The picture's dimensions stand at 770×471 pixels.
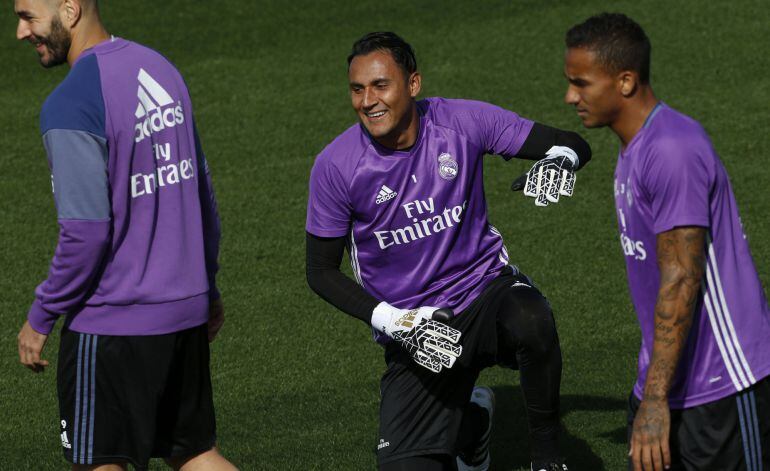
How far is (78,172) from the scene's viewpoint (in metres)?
4.74

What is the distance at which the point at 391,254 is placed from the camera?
5.86m

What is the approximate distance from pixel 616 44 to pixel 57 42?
2.01m

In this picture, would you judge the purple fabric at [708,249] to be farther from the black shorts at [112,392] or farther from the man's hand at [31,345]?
the man's hand at [31,345]

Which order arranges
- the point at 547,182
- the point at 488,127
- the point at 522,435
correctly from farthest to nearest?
1. the point at 522,435
2. the point at 488,127
3. the point at 547,182

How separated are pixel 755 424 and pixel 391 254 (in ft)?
6.38

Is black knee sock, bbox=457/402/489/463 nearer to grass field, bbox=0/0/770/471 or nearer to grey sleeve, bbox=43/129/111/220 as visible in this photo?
grass field, bbox=0/0/770/471

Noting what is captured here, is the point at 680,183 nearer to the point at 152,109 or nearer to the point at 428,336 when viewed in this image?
the point at 428,336

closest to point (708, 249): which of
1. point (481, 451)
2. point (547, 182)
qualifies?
point (547, 182)

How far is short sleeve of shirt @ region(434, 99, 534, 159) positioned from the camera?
5969 mm

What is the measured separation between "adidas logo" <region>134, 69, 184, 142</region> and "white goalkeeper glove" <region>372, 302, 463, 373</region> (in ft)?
4.12

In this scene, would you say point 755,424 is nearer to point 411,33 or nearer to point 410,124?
point 410,124

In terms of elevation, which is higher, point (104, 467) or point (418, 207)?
point (418, 207)

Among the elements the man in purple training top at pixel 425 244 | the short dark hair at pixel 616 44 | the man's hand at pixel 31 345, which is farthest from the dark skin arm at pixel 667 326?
the man's hand at pixel 31 345

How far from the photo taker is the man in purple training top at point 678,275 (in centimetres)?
416
